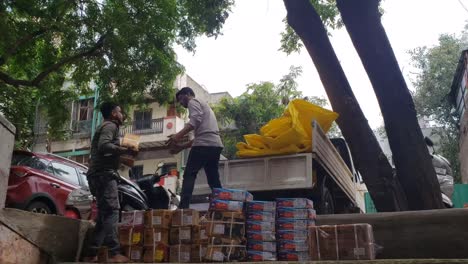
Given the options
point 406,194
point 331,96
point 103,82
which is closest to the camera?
point 406,194

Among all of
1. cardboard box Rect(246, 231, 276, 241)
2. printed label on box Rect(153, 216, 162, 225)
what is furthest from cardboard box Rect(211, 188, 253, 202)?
printed label on box Rect(153, 216, 162, 225)

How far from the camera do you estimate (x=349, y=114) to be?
6527mm

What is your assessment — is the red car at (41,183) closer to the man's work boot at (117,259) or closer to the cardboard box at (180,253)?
the man's work boot at (117,259)

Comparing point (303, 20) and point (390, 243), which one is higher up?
point (303, 20)

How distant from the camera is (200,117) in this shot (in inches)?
248

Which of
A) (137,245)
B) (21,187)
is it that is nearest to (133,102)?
(21,187)

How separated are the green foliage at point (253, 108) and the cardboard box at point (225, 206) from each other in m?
17.0

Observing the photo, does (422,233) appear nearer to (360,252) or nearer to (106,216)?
(360,252)

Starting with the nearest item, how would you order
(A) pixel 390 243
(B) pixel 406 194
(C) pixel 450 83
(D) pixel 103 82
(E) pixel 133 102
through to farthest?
(A) pixel 390 243, (B) pixel 406 194, (D) pixel 103 82, (E) pixel 133 102, (C) pixel 450 83

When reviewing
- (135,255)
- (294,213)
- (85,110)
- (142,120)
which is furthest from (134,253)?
(85,110)

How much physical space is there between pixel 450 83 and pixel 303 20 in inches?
753

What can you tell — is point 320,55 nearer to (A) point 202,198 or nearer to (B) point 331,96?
(B) point 331,96

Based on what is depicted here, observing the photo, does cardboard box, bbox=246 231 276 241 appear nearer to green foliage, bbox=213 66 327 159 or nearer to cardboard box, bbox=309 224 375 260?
cardboard box, bbox=309 224 375 260

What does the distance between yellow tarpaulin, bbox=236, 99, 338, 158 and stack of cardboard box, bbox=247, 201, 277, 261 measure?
204cm
